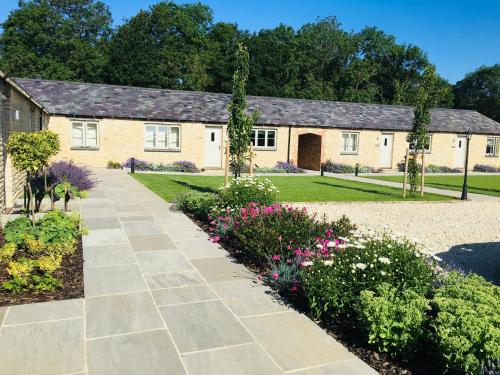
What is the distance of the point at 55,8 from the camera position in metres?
58.2

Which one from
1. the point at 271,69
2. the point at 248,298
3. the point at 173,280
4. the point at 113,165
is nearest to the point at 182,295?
the point at 173,280

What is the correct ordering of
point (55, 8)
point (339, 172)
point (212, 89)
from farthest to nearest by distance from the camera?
1. point (55, 8)
2. point (212, 89)
3. point (339, 172)

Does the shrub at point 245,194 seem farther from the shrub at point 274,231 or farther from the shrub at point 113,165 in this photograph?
the shrub at point 113,165

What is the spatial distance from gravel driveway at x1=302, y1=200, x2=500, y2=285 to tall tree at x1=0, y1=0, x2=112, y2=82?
134ft

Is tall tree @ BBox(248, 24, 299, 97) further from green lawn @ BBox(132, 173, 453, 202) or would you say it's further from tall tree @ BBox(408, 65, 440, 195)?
tall tree @ BBox(408, 65, 440, 195)

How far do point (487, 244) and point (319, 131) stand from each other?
67.3ft

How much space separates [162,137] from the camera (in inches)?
1062

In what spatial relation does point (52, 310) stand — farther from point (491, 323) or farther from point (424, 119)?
point (424, 119)

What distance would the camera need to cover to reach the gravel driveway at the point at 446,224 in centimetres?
933

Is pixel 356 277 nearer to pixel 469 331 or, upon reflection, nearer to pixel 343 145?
pixel 469 331

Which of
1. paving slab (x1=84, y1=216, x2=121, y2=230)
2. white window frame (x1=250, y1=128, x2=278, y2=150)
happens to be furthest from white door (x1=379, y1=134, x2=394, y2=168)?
paving slab (x1=84, y1=216, x2=121, y2=230)

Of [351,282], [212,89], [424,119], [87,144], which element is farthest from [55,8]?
[351,282]

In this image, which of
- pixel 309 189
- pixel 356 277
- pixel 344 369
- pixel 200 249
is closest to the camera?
pixel 344 369

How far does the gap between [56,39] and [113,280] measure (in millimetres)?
54818
